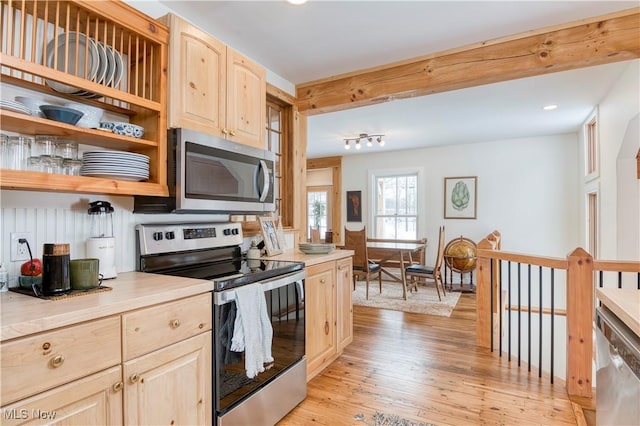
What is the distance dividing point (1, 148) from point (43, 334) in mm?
832

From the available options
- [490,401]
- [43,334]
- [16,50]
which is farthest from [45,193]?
[490,401]

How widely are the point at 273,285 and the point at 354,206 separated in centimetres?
536

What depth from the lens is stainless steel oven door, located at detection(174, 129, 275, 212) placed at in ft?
6.06

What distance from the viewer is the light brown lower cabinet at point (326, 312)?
7.98 feet

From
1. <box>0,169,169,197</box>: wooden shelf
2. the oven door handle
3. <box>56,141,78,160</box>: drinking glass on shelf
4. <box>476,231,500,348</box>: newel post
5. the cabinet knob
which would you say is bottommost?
<box>476,231,500,348</box>: newel post

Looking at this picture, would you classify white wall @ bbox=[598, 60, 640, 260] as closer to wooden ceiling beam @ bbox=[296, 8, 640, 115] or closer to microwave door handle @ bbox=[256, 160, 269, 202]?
wooden ceiling beam @ bbox=[296, 8, 640, 115]

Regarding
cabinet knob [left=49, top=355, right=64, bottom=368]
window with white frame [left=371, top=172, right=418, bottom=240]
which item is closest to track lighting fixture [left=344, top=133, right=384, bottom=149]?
window with white frame [left=371, top=172, right=418, bottom=240]

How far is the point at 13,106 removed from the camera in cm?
133

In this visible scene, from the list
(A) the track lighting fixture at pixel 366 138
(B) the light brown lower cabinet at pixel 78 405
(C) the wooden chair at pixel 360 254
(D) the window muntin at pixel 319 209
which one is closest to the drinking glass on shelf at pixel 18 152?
(B) the light brown lower cabinet at pixel 78 405

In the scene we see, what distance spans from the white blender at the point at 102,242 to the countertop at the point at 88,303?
0.07m

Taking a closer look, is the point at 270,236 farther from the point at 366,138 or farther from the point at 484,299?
the point at 366,138

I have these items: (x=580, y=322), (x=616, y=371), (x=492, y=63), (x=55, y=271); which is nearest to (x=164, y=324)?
(x=55, y=271)

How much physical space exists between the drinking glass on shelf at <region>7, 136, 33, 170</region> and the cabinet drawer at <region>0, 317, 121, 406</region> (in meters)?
0.80

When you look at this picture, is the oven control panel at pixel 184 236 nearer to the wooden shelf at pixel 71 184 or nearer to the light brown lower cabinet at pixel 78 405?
the wooden shelf at pixel 71 184
